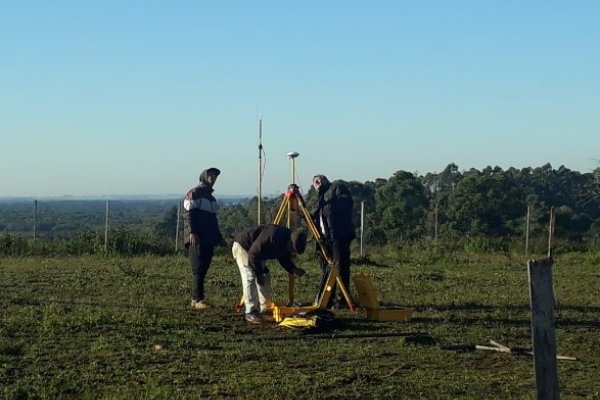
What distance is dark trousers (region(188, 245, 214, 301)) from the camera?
1286 cm

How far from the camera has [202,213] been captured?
12.9 m

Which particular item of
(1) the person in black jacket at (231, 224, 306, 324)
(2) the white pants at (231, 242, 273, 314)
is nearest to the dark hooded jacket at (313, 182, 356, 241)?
(1) the person in black jacket at (231, 224, 306, 324)

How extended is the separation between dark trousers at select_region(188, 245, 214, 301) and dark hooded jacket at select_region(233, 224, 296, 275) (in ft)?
4.53

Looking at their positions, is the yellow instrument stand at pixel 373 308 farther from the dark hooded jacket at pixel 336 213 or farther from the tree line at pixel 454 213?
the tree line at pixel 454 213

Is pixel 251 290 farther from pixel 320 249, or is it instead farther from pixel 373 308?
pixel 373 308

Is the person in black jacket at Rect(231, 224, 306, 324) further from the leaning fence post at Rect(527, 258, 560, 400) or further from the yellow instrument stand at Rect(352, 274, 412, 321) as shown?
the leaning fence post at Rect(527, 258, 560, 400)

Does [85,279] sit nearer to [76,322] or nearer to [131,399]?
[76,322]

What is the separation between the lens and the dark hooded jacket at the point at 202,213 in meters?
12.8

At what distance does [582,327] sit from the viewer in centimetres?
1190

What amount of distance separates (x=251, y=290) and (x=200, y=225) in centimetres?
159

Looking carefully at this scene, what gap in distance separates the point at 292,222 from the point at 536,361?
7.18m

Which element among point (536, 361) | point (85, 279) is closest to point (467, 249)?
point (85, 279)

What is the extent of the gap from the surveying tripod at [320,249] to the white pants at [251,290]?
473 mm

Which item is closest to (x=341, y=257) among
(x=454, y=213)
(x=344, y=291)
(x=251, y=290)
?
(x=344, y=291)
